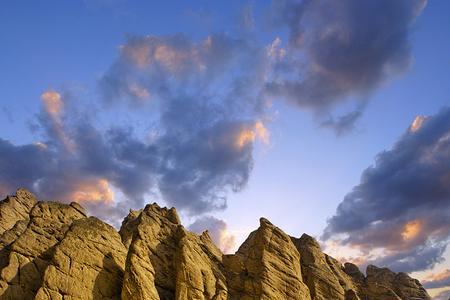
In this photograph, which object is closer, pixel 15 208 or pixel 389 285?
pixel 15 208

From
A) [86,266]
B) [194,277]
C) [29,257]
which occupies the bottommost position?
[86,266]

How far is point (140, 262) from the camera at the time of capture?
57.9 metres

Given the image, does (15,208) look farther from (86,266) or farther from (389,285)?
(389,285)

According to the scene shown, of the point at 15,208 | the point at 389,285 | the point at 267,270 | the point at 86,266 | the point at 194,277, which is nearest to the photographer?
the point at 86,266

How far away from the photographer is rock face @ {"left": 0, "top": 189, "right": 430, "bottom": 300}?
5384cm

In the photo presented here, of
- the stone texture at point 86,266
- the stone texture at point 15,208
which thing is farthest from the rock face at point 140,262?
the stone texture at point 15,208

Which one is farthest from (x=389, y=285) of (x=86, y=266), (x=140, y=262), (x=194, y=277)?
(x=86, y=266)

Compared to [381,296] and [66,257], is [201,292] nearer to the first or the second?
[66,257]

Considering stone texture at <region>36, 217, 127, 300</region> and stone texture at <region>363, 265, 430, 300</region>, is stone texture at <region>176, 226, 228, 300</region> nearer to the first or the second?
stone texture at <region>36, 217, 127, 300</region>

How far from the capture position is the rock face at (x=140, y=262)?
53844mm

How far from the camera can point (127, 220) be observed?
93.4 meters

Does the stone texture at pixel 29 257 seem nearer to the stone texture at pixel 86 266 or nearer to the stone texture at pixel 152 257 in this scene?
the stone texture at pixel 86 266

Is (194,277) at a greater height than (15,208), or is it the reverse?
(15,208)

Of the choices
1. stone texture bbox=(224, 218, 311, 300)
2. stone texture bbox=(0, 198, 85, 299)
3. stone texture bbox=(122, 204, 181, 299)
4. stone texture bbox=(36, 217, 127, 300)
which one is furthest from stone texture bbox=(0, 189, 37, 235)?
stone texture bbox=(224, 218, 311, 300)
